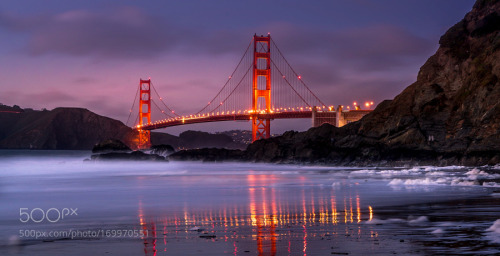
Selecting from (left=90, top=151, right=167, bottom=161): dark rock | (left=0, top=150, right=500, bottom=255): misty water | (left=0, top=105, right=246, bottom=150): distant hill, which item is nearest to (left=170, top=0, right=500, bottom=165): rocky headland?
(left=90, top=151, right=167, bottom=161): dark rock

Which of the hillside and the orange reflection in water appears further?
the hillside

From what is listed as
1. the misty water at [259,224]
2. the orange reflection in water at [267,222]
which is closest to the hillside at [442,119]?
the misty water at [259,224]

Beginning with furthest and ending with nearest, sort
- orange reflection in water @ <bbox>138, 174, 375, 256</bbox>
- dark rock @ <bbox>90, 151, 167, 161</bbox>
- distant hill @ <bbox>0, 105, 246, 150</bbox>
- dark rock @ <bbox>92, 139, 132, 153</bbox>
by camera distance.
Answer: distant hill @ <bbox>0, 105, 246, 150</bbox> < dark rock @ <bbox>92, 139, 132, 153</bbox> < dark rock @ <bbox>90, 151, 167, 161</bbox> < orange reflection in water @ <bbox>138, 174, 375, 256</bbox>

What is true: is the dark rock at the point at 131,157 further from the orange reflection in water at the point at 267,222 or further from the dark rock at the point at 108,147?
the orange reflection in water at the point at 267,222

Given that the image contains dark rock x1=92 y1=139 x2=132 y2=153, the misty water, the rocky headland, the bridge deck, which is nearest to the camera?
the misty water

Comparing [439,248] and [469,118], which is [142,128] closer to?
[469,118]

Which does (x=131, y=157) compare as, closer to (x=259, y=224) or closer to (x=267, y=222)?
(x=267, y=222)

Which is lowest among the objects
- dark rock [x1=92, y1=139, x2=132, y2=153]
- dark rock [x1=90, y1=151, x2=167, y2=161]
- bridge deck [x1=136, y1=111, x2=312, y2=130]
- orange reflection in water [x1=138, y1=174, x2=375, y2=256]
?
orange reflection in water [x1=138, y1=174, x2=375, y2=256]

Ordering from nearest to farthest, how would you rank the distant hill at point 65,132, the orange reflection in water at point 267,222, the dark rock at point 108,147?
the orange reflection in water at point 267,222, the dark rock at point 108,147, the distant hill at point 65,132

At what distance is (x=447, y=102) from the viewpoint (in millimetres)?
39406

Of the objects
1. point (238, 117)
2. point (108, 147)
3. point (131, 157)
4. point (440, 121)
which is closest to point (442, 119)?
point (440, 121)

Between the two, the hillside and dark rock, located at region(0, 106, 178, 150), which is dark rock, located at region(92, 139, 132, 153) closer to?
the hillside

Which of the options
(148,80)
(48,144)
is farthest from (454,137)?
(48,144)

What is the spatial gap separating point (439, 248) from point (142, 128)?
81.5m
